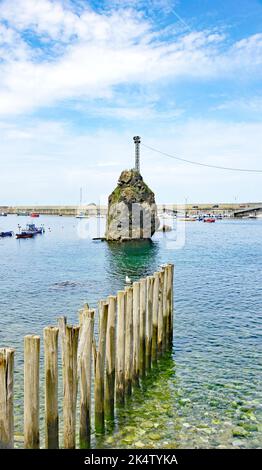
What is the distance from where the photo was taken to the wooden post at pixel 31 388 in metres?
7.52

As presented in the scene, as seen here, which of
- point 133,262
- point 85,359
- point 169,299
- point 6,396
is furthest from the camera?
point 133,262

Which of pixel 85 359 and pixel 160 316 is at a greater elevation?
pixel 85 359

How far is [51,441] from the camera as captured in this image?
328 inches

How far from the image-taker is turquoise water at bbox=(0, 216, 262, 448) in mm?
10891

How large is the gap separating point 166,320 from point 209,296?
1295cm

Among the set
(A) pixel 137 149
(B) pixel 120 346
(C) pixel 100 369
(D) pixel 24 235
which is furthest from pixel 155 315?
(A) pixel 137 149

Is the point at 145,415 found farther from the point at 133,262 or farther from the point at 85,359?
the point at 133,262

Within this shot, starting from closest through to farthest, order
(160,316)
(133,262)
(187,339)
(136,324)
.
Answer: (136,324), (160,316), (187,339), (133,262)

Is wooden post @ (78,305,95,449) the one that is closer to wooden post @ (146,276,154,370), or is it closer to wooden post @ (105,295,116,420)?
wooden post @ (105,295,116,420)

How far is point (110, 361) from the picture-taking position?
35.0 feet

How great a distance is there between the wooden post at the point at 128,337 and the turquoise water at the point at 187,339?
0.81m

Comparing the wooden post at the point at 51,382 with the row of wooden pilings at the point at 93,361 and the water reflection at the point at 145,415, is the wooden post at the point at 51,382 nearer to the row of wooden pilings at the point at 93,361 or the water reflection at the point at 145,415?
the row of wooden pilings at the point at 93,361

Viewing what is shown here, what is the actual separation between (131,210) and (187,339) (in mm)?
59713

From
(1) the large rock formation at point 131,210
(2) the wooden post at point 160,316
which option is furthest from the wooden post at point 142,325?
(1) the large rock formation at point 131,210
